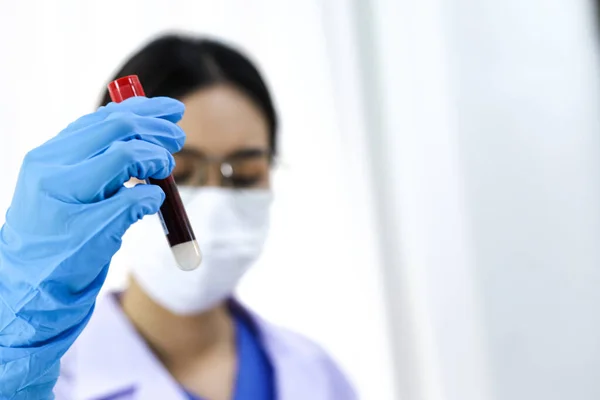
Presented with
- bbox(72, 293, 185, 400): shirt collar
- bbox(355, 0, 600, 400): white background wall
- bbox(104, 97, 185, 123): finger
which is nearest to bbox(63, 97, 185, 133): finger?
bbox(104, 97, 185, 123): finger

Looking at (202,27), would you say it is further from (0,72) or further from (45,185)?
(45,185)

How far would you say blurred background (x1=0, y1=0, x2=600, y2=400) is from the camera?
0.99 m

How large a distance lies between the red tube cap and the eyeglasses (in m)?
0.24

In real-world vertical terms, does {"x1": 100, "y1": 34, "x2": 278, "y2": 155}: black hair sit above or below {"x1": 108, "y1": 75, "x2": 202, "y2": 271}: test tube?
above

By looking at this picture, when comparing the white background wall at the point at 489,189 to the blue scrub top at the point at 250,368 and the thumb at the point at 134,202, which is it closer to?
the blue scrub top at the point at 250,368

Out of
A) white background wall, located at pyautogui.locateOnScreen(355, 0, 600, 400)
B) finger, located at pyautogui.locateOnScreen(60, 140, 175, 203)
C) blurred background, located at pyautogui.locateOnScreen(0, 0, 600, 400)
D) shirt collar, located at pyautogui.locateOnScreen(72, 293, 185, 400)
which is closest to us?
finger, located at pyautogui.locateOnScreen(60, 140, 175, 203)

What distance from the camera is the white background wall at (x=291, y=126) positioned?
87cm

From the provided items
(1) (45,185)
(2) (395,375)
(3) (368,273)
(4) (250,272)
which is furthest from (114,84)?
(2) (395,375)

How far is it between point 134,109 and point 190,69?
33cm

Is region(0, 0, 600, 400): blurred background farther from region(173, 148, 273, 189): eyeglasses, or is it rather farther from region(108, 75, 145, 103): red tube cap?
region(108, 75, 145, 103): red tube cap

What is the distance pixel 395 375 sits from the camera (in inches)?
42.8

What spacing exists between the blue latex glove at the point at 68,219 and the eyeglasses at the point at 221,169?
28cm

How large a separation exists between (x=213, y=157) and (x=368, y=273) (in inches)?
14.0

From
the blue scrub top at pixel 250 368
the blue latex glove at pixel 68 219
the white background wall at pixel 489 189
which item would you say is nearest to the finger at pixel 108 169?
the blue latex glove at pixel 68 219
